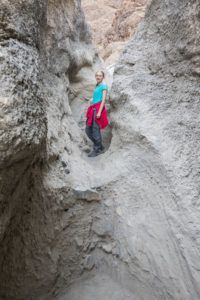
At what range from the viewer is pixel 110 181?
354 centimetres

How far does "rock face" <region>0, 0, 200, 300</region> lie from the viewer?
2.55 meters

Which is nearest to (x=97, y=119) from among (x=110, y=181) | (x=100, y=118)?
(x=100, y=118)

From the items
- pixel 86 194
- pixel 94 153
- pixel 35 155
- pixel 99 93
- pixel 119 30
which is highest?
pixel 35 155

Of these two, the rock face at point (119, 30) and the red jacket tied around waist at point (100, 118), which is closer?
the red jacket tied around waist at point (100, 118)

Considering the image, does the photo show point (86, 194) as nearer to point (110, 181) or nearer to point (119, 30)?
point (110, 181)

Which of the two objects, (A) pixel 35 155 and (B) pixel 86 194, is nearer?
(A) pixel 35 155

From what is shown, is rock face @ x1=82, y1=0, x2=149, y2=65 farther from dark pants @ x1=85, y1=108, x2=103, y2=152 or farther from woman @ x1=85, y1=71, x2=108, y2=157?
dark pants @ x1=85, y1=108, x2=103, y2=152

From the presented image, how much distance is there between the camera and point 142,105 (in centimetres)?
365

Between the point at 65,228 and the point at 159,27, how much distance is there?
251cm

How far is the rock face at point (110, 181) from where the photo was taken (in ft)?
8.38

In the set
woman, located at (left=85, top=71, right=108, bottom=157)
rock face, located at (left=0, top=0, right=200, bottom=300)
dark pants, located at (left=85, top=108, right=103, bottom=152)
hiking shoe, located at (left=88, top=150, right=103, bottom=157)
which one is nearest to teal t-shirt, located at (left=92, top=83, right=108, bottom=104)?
woman, located at (left=85, top=71, right=108, bottom=157)

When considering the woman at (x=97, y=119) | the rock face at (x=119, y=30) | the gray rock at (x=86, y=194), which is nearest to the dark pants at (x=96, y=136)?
the woman at (x=97, y=119)

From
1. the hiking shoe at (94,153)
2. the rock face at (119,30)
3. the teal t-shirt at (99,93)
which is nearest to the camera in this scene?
the hiking shoe at (94,153)

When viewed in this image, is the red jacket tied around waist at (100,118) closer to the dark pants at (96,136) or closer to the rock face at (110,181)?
the dark pants at (96,136)
